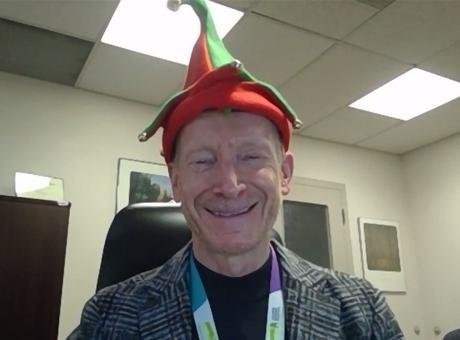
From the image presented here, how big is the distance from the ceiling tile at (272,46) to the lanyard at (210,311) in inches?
62.6

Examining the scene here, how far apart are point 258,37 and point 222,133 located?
1.57 m

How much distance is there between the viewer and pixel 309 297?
3.09 ft

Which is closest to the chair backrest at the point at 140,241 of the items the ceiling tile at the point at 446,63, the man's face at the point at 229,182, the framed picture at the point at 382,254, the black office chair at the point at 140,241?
the black office chair at the point at 140,241

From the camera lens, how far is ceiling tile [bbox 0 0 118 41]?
6.90 ft

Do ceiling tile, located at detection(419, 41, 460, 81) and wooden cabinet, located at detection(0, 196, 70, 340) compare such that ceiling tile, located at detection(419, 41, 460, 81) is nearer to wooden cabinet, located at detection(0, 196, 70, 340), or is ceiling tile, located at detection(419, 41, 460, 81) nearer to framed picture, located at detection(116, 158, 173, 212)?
framed picture, located at detection(116, 158, 173, 212)

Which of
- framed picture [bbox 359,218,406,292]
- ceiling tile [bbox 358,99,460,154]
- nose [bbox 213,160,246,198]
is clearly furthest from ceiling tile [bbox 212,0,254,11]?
framed picture [bbox 359,218,406,292]

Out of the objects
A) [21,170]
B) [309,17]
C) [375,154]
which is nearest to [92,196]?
[21,170]

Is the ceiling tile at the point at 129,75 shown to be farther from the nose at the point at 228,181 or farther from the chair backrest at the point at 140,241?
the nose at the point at 228,181

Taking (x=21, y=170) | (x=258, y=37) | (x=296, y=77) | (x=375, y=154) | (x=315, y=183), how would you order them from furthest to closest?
(x=375, y=154) < (x=315, y=183) < (x=296, y=77) < (x=21, y=170) < (x=258, y=37)

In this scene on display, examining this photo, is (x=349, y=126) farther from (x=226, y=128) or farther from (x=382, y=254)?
(x=226, y=128)

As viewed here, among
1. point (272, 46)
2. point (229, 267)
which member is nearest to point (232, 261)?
point (229, 267)

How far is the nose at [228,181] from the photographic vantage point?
2.97 ft

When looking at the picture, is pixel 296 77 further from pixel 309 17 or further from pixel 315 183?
pixel 315 183

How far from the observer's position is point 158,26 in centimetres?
229
